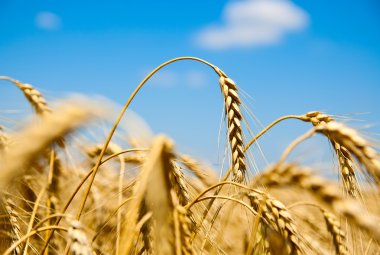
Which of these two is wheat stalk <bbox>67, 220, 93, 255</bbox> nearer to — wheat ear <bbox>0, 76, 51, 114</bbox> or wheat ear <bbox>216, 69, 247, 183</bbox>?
wheat ear <bbox>216, 69, 247, 183</bbox>

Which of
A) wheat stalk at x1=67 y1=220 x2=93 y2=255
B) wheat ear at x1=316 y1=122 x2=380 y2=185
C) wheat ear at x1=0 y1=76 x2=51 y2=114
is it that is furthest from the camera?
wheat ear at x1=0 y1=76 x2=51 y2=114

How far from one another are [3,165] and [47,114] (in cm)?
72

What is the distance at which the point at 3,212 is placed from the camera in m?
1.63

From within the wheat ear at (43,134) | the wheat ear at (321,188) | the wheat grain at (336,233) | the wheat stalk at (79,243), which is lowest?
the wheat grain at (336,233)

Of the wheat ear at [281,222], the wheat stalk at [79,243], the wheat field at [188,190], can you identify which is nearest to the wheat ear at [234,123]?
the wheat field at [188,190]

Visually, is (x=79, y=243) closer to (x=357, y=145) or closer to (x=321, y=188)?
(x=321, y=188)

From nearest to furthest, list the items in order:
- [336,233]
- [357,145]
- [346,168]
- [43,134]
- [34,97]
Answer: [357,145]
[43,134]
[346,168]
[336,233]
[34,97]

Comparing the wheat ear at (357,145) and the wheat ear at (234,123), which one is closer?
the wheat ear at (357,145)

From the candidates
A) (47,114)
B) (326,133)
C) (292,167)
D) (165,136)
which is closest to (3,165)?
(165,136)

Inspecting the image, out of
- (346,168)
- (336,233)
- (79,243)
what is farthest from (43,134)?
(336,233)

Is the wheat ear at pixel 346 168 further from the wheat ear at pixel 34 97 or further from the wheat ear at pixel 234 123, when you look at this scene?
the wheat ear at pixel 34 97

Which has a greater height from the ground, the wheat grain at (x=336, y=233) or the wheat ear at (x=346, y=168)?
the wheat ear at (x=346, y=168)

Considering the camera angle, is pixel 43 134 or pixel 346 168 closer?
pixel 43 134

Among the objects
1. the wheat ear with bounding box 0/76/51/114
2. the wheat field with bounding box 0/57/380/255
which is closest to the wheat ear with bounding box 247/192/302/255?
the wheat field with bounding box 0/57/380/255
